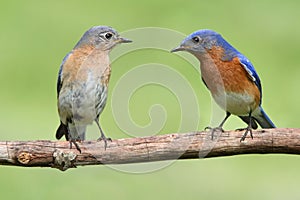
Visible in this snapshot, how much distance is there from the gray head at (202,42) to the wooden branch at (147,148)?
2.32ft

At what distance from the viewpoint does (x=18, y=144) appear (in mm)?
5051

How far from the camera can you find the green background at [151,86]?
7.86m

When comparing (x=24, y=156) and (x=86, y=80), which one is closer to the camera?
(x=24, y=156)

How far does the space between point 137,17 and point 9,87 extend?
6.20ft

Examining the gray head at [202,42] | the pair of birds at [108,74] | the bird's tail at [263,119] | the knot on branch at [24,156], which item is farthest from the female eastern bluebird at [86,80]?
the bird's tail at [263,119]

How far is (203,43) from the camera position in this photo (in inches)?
225

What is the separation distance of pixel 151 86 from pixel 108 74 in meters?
3.10

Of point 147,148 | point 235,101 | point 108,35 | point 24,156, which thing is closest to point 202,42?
point 235,101

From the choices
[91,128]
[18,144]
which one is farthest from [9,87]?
[18,144]

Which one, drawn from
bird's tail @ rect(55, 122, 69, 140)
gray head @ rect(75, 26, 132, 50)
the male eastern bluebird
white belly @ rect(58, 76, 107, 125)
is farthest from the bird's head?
bird's tail @ rect(55, 122, 69, 140)

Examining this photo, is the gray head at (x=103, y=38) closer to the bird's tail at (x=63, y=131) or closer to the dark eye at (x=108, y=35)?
the dark eye at (x=108, y=35)

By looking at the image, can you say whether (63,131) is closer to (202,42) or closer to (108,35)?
(108,35)

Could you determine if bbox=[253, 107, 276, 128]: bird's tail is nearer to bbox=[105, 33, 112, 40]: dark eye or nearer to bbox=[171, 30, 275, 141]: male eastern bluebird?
bbox=[171, 30, 275, 141]: male eastern bluebird

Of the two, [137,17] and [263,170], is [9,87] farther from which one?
[263,170]
